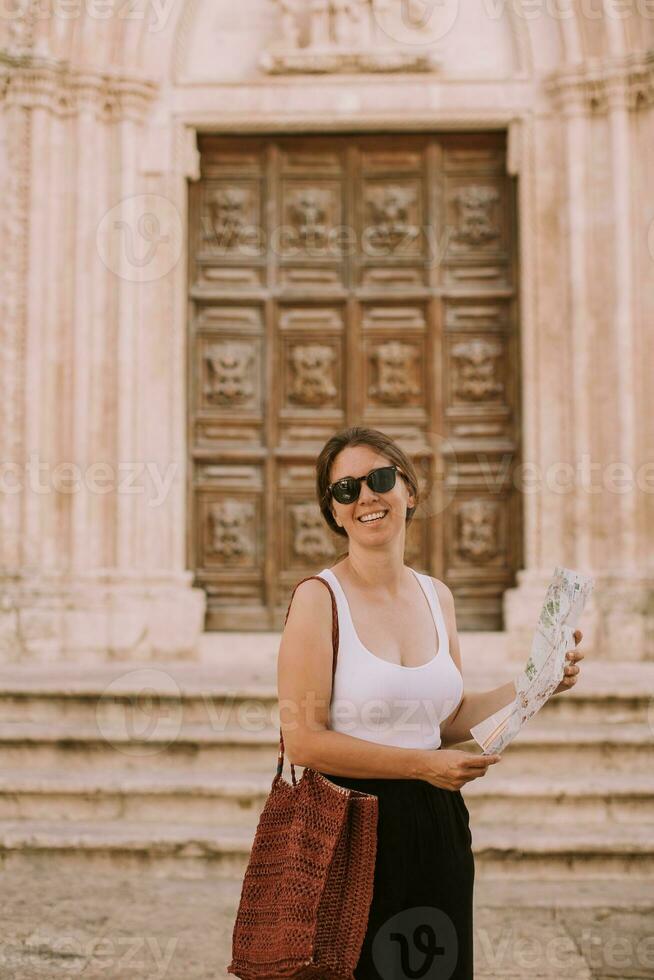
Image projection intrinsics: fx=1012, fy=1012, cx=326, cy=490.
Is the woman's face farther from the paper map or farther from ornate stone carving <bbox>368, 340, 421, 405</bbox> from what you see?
ornate stone carving <bbox>368, 340, 421, 405</bbox>

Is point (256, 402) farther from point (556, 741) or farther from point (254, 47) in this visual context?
point (556, 741)

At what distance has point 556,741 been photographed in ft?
15.8

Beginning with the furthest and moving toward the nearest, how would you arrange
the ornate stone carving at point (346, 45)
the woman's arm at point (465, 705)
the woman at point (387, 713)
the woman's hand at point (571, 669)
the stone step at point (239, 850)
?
the ornate stone carving at point (346, 45) → the stone step at point (239, 850) → the woman's arm at point (465, 705) → the woman's hand at point (571, 669) → the woman at point (387, 713)

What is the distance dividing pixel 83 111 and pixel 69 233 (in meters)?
0.77

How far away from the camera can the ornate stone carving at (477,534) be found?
21.8 ft

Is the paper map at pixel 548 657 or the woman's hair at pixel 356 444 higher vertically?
the woman's hair at pixel 356 444

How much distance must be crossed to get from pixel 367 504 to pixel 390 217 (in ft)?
16.4

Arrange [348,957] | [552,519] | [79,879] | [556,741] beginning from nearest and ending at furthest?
[348,957] < [79,879] < [556,741] < [552,519]

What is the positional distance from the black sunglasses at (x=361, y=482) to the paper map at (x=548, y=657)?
395 mm

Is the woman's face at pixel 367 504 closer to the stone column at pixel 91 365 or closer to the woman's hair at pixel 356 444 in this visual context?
the woman's hair at pixel 356 444

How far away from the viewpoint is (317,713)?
200 centimetres

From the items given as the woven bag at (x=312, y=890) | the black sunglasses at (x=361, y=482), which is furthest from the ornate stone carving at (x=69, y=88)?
the woven bag at (x=312, y=890)

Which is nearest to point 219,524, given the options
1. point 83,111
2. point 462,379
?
point 462,379

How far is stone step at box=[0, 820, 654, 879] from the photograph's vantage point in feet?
14.2
